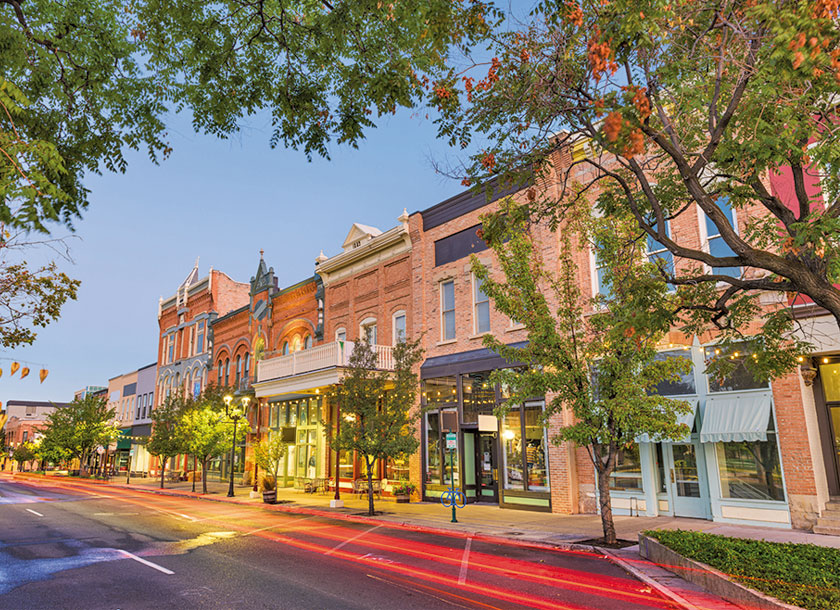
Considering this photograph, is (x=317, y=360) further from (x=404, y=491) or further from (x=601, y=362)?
(x=601, y=362)

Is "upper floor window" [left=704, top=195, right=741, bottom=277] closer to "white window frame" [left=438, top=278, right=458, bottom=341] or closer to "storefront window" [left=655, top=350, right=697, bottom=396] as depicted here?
Result: "storefront window" [left=655, top=350, right=697, bottom=396]

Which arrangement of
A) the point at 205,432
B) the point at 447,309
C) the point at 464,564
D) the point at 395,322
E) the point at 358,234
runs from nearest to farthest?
1. the point at 464,564
2. the point at 447,309
3. the point at 395,322
4. the point at 358,234
5. the point at 205,432

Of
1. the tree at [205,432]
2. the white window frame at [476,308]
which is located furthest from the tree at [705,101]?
the tree at [205,432]

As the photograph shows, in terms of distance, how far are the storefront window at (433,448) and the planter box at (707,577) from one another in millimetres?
11929

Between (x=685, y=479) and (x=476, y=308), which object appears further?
(x=476, y=308)

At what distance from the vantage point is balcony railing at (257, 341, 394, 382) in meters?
24.2

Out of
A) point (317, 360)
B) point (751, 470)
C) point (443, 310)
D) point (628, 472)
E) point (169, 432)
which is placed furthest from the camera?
point (169, 432)

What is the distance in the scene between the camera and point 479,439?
21625mm

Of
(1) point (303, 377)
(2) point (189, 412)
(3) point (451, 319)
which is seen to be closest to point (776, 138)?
(3) point (451, 319)

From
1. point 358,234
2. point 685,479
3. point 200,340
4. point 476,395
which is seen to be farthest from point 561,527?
point 200,340

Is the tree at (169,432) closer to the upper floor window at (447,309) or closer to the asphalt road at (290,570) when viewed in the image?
the asphalt road at (290,570)

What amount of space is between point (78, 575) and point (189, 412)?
22.8 metres

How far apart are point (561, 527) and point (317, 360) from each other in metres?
14.0

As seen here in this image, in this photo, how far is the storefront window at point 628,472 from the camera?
16.2 m
